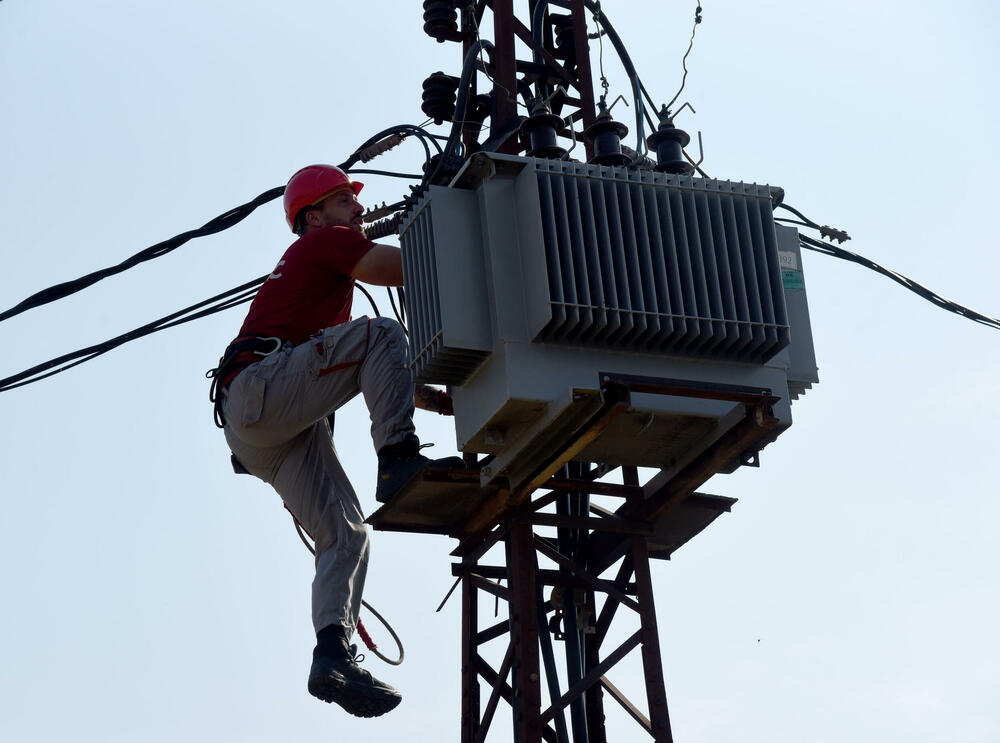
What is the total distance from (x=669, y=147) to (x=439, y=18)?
2.65m

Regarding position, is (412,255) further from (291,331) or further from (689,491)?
(689,491)

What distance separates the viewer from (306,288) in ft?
25.1

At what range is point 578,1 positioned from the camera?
984 cm

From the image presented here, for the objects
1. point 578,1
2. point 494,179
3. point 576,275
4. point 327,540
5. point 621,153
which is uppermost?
point 578,1

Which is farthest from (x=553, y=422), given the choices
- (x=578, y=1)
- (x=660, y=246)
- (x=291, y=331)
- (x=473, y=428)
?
(x=578, y=1)

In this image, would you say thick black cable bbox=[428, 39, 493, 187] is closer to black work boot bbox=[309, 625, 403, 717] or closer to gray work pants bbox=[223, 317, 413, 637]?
gray work pants bbox=[223, 317, 413, 637]

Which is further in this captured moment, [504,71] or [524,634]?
[504,71]

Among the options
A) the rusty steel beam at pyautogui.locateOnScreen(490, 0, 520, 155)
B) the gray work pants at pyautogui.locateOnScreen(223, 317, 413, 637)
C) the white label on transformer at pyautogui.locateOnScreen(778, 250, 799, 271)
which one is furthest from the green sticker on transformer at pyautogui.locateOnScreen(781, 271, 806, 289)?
the rusty steel beam at pyautogui.locateOnScreen(490, 0, 520, 155)

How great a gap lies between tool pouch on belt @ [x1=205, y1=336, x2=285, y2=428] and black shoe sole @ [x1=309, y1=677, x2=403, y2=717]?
133 cm

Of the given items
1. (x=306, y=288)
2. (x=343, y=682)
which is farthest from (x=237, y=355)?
(x=343, y=682)

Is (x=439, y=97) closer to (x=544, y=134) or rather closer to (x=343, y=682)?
(x=544, y=134)

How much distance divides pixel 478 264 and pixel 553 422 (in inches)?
28.0

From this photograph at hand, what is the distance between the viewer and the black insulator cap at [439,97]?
9.58 meters

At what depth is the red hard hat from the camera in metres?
8.17
